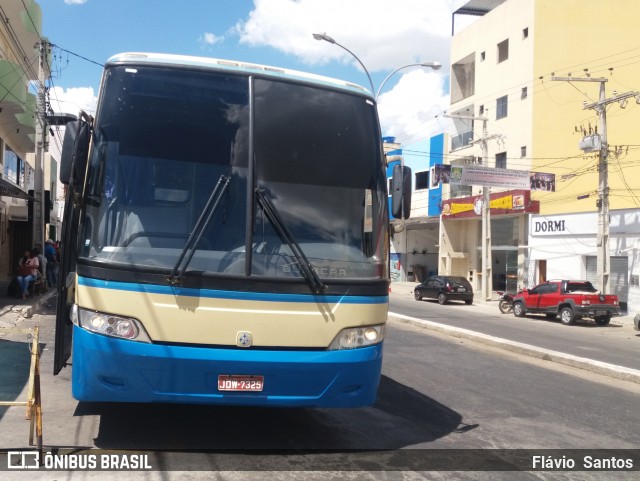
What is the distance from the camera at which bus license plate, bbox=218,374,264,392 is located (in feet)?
16.6

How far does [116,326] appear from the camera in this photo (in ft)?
16.4

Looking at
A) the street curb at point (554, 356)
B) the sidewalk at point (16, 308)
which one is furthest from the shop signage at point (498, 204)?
the sidewalk at point (16, 308)

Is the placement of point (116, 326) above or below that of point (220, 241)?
below

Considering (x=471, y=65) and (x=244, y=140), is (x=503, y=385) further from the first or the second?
(x=471, y=65)

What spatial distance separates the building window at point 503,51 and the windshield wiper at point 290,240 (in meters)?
35.4

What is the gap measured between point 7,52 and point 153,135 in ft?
77.2

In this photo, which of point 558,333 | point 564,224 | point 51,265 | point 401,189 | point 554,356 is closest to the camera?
point 401,189

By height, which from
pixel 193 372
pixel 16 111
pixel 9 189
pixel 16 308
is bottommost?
pixel 16 308

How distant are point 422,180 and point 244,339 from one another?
126 feet

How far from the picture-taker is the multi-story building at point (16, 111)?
73.3ft

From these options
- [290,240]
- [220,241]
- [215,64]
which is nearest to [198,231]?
[220,241]

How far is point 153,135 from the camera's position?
5.39 meters

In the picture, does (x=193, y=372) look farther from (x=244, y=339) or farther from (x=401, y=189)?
(x=401, y=189)

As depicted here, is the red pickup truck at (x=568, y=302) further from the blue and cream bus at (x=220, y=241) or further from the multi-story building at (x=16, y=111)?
the blue and cream bus at (x=220, y=241)
